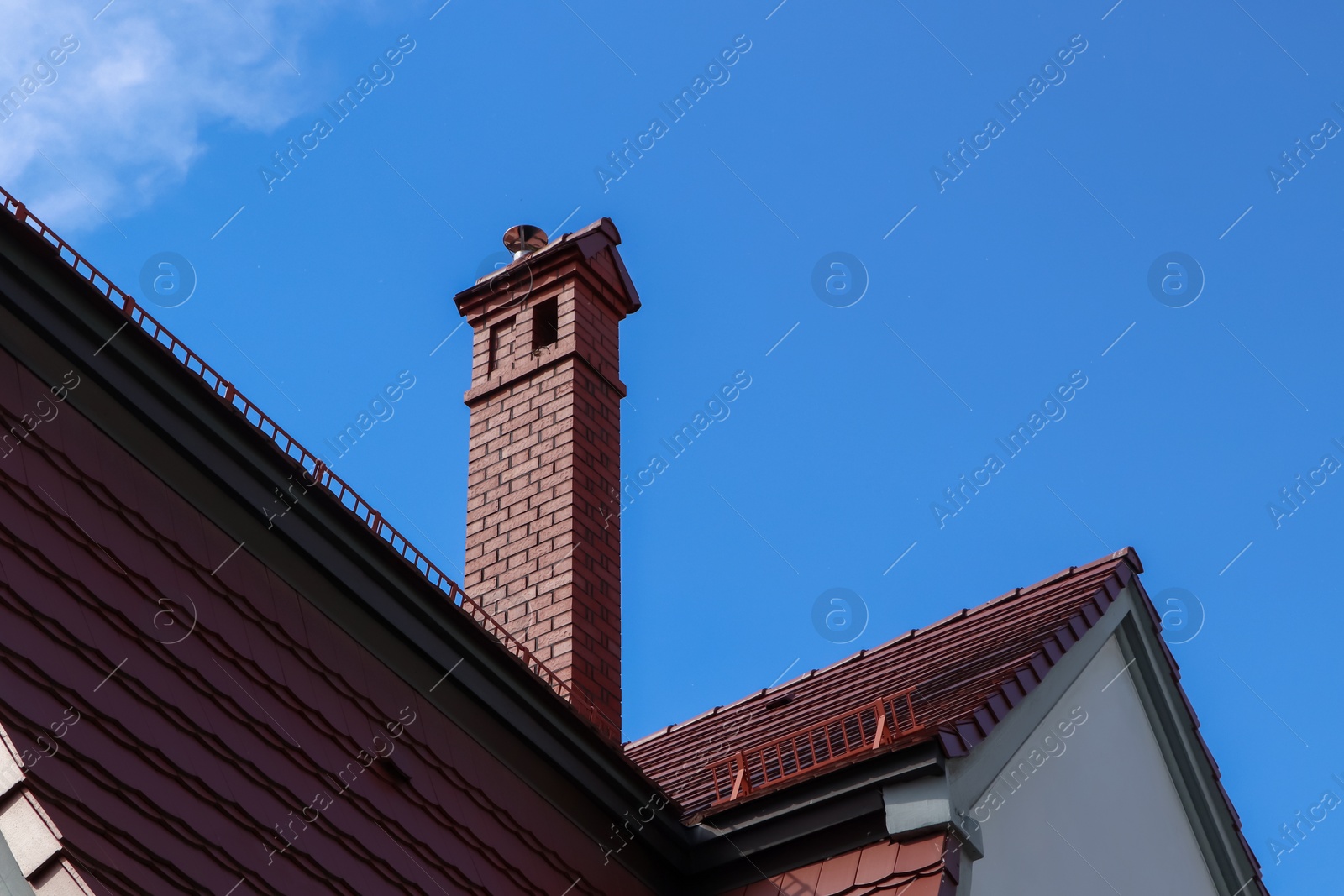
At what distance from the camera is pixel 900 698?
30.1 ft

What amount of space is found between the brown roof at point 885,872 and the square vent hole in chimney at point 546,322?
191 inches

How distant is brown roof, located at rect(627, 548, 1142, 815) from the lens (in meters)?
7.93

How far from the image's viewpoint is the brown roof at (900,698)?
7.93 meters

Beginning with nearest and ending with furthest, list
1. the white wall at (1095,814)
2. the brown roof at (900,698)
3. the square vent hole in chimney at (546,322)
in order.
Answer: the brown roof at (900,698)
the white wall at (1095,814)
the square vent hole in chimney at (546,322)

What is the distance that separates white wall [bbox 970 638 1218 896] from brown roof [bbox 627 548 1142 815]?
1.21 feet

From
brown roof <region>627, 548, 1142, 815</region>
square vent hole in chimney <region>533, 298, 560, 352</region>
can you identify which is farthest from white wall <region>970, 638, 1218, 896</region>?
square vent hole in chimney <region>533, 298, 560, 352</region>

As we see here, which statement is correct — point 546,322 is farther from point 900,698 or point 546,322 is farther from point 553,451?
point 900,698

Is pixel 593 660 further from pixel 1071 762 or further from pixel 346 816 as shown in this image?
pixel 346 816

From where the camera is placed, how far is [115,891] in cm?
491

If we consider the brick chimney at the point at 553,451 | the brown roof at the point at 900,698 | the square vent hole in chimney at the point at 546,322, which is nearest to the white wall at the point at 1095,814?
the brown roof at the point at 900,698

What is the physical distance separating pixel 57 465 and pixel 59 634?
29.0 inches

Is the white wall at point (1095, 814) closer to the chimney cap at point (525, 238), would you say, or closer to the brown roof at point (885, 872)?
the brown roof at point (885, 872)

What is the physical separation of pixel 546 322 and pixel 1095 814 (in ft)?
15.9

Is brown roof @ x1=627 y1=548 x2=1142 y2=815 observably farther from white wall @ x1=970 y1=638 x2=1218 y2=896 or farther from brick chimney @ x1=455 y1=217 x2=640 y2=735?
brick chimney @ x1=455 y1=217 x2=640 y2=735
